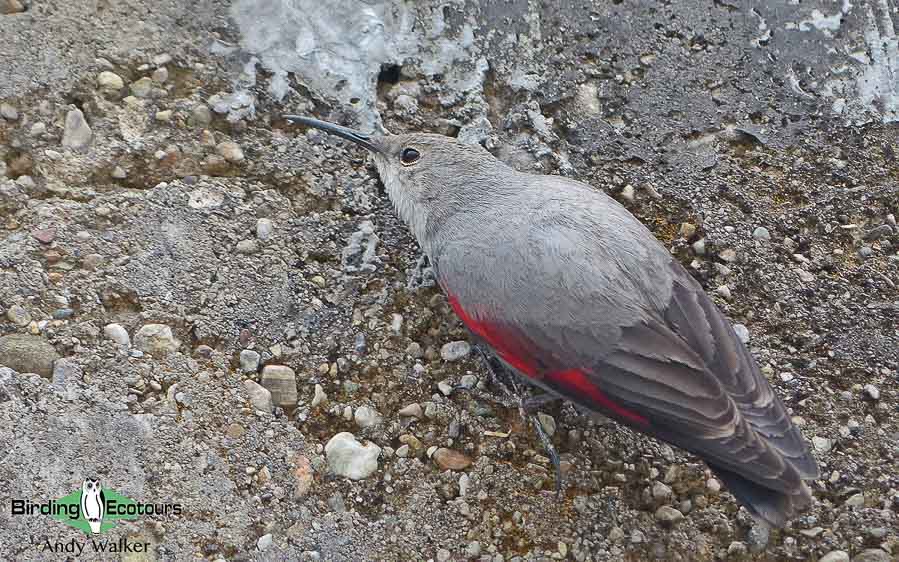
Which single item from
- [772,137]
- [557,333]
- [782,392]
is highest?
[772,137]

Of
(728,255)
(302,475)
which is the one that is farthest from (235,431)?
(728,255)

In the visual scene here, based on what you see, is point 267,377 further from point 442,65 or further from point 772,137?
point 772,137

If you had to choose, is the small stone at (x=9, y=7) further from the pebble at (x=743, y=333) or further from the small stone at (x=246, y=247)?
the pebble at (x=743, y=333)

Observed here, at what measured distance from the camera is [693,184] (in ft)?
12.8

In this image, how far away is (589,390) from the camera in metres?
3.00

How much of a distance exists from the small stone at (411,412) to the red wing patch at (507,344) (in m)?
0.36

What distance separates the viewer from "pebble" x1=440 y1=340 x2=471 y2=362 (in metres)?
3.47

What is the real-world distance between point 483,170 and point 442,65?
74 cm

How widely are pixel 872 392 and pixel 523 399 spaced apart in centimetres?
132

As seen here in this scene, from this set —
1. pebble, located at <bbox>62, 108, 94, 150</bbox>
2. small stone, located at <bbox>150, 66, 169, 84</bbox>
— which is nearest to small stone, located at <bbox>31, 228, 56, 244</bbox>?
pebble, located at <bbox>62, 108, 94, 150</bbox>

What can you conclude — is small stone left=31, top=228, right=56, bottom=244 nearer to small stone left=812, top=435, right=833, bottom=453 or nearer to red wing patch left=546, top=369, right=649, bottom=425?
red wing patch left=546, top=369, right=649, bottom=425

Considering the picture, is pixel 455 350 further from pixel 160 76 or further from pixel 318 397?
pixel 160 76

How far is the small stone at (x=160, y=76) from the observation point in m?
3.79

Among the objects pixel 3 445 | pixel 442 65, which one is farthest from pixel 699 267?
pixel 3 445
